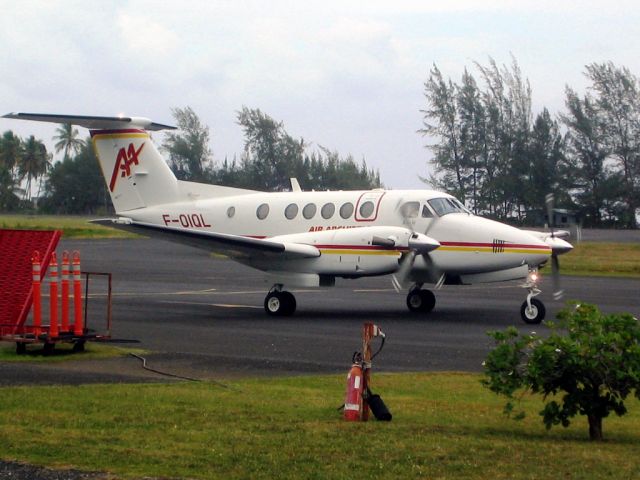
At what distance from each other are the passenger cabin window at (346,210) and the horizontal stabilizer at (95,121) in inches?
223

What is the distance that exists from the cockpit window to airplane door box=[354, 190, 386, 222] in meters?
1.16

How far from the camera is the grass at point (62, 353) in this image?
14430 mm

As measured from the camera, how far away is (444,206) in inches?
874

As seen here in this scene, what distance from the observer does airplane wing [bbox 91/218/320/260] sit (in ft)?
70.2

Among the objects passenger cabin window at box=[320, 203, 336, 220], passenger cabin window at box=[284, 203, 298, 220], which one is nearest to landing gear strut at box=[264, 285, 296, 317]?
passenger cabin window at box=[320, 203, 336, 220]

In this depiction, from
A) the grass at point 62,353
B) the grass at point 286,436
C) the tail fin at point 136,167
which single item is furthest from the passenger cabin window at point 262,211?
the grass at point 286,436

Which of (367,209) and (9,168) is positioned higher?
(9,168)

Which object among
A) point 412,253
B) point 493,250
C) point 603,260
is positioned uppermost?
point 603,260

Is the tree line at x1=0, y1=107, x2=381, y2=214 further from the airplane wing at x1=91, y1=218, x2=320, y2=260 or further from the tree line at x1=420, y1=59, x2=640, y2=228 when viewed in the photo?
the airplane wing at x1=91, y1=218, x2=320, y2=260

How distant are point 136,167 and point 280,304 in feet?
18.8

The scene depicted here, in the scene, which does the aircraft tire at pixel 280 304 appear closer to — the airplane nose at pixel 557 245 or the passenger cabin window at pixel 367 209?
the passenger cabin window at pixel 367 209

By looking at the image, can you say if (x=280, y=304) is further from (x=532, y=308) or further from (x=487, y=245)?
(x=532, y=308)

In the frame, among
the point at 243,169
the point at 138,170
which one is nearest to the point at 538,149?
the point at 243,169

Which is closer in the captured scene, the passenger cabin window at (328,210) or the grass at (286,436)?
the grass at (286,436)
